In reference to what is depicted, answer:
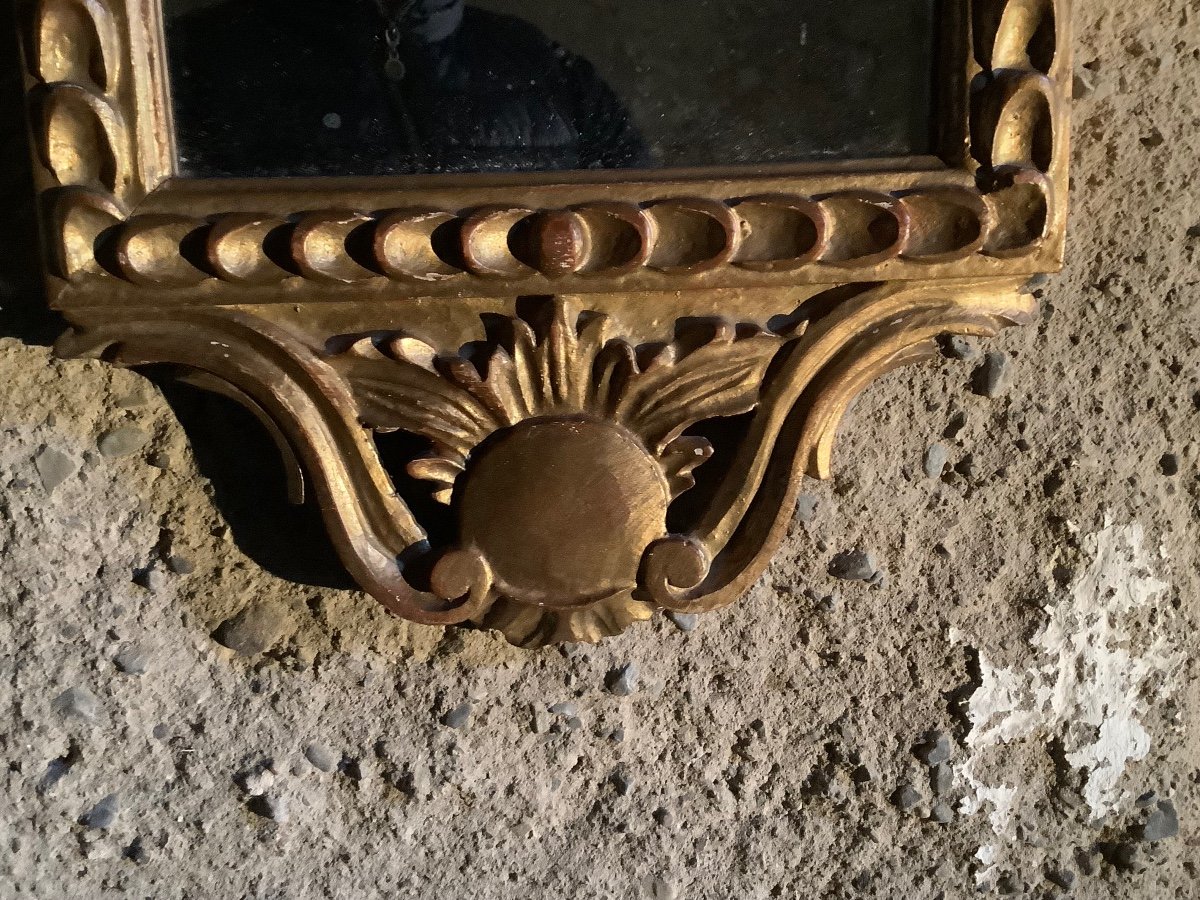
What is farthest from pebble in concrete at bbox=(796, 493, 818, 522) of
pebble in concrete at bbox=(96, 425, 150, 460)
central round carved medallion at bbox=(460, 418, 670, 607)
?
pebble in concrete at bbox=(96, 425, 150, 460)

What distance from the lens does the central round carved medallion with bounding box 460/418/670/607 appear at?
0.47 metres

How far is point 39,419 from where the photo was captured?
51 centimetres

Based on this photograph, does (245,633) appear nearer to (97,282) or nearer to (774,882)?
(97,282)

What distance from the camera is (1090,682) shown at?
1.83ft

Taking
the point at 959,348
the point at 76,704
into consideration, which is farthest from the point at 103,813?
the point at 959,348

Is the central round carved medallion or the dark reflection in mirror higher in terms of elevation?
the dark reflection in mirror

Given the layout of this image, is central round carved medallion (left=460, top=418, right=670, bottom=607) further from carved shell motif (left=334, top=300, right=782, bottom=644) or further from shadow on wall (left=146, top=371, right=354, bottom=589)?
shadow on wall (left=146, top=371, right=354, bottom=589)

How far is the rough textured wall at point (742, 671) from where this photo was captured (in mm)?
520

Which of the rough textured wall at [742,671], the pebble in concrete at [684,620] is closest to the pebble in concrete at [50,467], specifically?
the rough textured wall at [742,671]

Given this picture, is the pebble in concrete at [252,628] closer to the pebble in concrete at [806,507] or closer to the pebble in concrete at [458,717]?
the pebble in concrete at [458,717]

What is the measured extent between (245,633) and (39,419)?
0.16 meters

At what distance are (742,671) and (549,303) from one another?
25 centimetres

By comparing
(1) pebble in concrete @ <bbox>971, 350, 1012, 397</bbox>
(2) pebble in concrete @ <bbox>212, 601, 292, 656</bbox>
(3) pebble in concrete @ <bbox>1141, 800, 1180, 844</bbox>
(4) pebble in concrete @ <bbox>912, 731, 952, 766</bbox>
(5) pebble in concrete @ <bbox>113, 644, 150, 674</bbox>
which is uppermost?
(1) pebble in concrete @ <bbox>971, 350, 1012, 397</bbox>

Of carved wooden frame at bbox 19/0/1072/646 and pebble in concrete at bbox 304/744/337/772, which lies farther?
pebble in concrete at bbox 304/744/337/772
